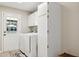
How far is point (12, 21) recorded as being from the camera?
6.48 feet

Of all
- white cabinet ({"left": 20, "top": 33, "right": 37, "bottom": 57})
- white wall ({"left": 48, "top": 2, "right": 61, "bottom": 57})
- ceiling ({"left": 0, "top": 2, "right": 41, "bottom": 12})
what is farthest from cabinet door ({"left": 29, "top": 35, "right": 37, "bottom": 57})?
ceiling ({"left": 0, "top": 2, "right": 41, "bottom": 12})

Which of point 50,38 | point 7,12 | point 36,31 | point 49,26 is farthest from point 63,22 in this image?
point 7,12

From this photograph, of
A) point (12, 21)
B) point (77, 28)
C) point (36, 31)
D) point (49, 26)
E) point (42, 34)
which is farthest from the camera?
point (36, 31)

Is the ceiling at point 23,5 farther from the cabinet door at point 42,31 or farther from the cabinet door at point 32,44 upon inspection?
the cabinet door at point 32,44

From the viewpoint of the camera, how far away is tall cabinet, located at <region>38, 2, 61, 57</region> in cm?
167

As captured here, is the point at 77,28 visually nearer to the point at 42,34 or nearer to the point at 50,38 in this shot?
the point at 50,38

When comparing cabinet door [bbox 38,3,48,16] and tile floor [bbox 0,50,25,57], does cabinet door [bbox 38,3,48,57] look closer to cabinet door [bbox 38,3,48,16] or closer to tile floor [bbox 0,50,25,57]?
cabinet door [bbox 38,3,48,16]

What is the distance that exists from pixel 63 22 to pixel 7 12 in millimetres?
1258

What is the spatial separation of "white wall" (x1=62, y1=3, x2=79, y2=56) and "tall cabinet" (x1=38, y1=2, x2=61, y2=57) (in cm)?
10

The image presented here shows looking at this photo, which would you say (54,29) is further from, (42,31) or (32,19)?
(32,19)

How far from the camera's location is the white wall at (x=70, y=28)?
1.54 m

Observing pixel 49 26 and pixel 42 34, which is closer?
pixel 49 26

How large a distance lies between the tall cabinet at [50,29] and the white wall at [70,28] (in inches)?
3.8

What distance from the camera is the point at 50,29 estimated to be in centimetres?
168
